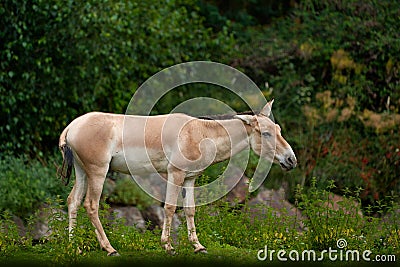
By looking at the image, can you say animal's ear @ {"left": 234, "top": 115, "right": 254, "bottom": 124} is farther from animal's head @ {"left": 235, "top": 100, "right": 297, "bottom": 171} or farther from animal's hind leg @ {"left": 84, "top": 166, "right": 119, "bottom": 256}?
animal's hind leg @ {"left": 84, "top": 166, "right": 119, "bottom": 256}

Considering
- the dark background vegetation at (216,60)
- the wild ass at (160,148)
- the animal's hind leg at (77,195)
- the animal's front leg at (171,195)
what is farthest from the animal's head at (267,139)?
the dark background vegetation at (216,60)

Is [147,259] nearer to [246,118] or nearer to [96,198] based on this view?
[96,198]

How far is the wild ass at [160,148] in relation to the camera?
703 centimetres

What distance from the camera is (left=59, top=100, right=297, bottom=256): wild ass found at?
7.03m

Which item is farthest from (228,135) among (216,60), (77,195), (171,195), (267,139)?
(216,60)

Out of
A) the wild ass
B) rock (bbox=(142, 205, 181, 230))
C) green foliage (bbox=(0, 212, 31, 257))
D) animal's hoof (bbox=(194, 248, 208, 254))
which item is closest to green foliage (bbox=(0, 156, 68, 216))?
rock (bbox=(142, 205, 181, 230))

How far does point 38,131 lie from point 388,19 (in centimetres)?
723

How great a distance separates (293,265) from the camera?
6.82 m

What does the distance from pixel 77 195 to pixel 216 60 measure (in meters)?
8.33

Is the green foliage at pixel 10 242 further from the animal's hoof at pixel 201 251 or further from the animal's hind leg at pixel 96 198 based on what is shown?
the animal's hoof at pixel 201 251

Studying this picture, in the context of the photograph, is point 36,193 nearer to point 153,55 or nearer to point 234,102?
point 153,55

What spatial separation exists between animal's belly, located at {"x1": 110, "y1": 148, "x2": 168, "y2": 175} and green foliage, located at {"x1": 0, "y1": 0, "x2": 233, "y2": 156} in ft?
15.3

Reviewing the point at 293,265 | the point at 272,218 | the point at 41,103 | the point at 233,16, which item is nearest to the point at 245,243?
the point at 272,218

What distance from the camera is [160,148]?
23.4 ft
